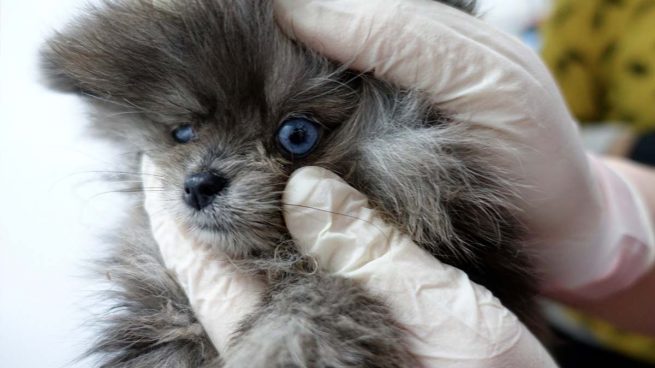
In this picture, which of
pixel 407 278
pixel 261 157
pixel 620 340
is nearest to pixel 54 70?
pixel 261 157

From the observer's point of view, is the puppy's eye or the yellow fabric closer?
the puppy's eye

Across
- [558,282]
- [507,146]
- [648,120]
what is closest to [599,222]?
[558,282]

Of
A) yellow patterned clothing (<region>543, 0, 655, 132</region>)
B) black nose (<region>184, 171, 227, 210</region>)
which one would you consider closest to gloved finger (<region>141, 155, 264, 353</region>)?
black nose (<region>184, 171, 227, 210</region>)

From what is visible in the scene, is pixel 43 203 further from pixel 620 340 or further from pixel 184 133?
pixel 620 340

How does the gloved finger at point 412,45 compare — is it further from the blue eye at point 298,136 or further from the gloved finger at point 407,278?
the gloved finger at point 407,278

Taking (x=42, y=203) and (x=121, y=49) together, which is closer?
(x=121, y=49)

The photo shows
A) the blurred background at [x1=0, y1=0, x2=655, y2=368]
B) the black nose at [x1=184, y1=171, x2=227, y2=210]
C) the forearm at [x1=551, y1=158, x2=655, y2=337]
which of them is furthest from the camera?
the forearm at [x1=551, y1=158, x2=655, y2=337]

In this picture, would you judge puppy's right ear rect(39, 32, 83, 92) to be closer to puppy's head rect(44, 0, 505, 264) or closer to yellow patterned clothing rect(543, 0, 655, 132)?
puppy's head rect(44, 0, 505, 264)
